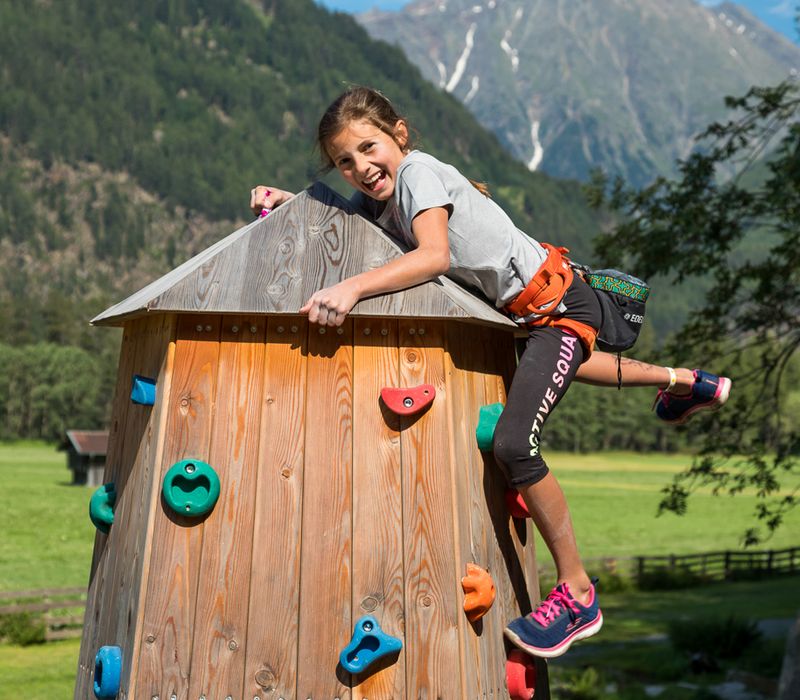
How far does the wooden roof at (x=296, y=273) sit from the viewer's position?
4070mm

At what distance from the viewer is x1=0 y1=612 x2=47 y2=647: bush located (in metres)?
19.2

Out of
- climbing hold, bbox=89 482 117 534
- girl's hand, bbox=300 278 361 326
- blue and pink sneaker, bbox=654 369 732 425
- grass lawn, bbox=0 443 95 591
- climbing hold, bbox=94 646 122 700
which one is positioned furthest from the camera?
grass lawn, bbox=0 443 95 591

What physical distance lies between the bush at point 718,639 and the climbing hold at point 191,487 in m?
13.6

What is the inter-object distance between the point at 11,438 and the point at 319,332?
93181 mm

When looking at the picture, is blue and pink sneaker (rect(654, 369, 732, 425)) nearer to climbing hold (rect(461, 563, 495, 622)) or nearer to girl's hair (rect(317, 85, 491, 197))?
climbing hold (rect(461, 563, 495, 622))

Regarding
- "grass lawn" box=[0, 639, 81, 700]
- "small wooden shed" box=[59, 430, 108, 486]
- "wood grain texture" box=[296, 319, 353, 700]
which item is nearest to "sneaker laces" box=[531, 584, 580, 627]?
"wood grain texture" box=[296, 319, 353, 700]

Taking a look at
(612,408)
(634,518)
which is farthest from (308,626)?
(612,408)

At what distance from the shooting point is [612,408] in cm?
10206

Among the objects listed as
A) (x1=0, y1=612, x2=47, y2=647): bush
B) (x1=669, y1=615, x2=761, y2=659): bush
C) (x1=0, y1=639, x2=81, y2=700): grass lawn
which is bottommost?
(x1=0, y1=639, x2=81, y2=700): grass lawn

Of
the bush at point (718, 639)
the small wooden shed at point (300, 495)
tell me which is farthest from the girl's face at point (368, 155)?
the bush at point (718, 639)

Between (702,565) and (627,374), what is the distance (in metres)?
27.7

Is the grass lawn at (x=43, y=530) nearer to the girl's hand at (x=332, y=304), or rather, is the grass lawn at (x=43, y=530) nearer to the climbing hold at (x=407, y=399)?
the climbing hold at (x=407, y=399)

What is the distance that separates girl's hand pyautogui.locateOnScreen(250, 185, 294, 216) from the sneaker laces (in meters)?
2.28

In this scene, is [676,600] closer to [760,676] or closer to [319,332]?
[760,676]
